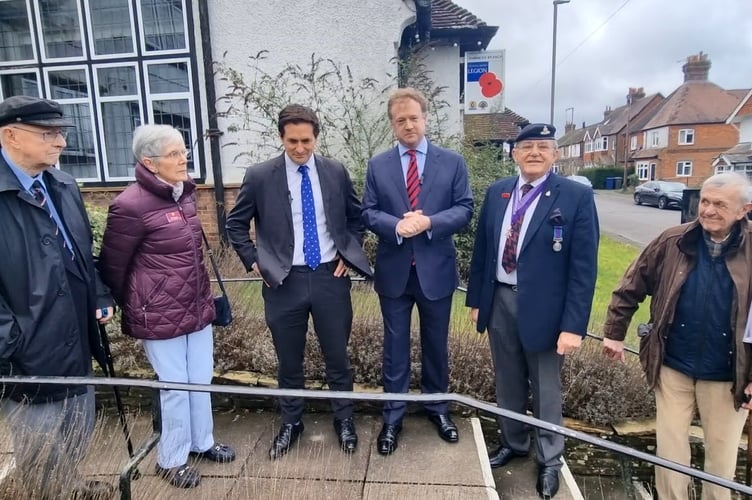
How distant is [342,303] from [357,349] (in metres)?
0.98

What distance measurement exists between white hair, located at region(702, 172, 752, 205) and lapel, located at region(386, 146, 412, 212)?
1.54 metres

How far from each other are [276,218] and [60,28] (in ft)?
28.3

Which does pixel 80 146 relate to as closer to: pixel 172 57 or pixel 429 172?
pixel 172 57

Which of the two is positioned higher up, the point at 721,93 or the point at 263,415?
the point at 721,93

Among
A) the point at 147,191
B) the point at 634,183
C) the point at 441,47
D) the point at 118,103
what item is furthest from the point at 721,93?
the point at 147,191

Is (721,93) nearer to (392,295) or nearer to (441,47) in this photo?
(441,47)

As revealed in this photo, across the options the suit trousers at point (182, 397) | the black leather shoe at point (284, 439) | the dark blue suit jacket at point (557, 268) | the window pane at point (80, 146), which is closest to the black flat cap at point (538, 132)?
the dark blue suit jacket at point (557, 268)

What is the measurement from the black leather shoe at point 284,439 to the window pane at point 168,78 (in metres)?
7.40

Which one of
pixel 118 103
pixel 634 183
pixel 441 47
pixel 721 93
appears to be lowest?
pixel 634 183

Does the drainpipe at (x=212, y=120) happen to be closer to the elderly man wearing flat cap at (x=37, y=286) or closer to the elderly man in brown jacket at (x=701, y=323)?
the elderly man wearing flat cap at (x=37, y=286)

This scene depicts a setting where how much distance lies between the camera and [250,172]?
113 inches

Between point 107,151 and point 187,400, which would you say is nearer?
point 187,400

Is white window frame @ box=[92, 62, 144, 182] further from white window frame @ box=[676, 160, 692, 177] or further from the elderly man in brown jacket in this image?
white window frame @ box=[676, 160, 692, 177]

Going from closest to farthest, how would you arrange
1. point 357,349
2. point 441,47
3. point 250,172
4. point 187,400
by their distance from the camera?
1. point 187,400
2. point 250,172
3. point 357,349
4. point 441,47
